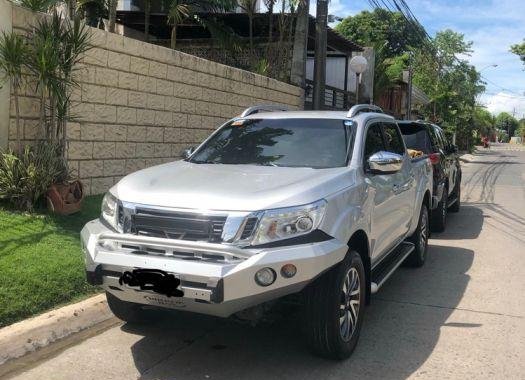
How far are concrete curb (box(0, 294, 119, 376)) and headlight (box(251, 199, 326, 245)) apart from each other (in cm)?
200

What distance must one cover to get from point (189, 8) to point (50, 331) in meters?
10.7

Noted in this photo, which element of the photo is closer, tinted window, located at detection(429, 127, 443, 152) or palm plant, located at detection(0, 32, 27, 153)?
palm plant, located at detection(0, 32, 27, 153)

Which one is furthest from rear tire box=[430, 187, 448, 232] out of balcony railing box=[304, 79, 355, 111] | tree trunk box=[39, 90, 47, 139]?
balcony railing box=[304, 79, 355, 111]

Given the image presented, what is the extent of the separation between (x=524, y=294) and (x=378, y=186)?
246 centimetres

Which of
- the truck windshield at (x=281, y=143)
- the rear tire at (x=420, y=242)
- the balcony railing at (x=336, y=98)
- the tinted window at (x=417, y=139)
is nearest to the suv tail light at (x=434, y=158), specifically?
the tinted window at (x=417, y=139)

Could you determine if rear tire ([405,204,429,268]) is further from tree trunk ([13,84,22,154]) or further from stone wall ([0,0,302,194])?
tree trunk ([13,84,22,154])

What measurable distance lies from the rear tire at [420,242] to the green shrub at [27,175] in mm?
4492

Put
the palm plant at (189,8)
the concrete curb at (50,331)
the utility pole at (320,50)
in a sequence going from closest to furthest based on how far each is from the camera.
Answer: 1. the concrete curb at (50,331)
2. the palm plant at (189,8)
3. the utility pole at (320,50)

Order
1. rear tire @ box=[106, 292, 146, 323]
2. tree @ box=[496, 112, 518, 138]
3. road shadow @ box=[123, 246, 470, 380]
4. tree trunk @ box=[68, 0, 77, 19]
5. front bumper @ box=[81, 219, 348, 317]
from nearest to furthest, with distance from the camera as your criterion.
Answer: front bumper @ box=[81, 219, 348, 317] < road shadow @ box=[123, 246, 470, 380] < rear tire @ box=[106, 292, 146, 323] < tree trunk @ box=[68, 0, 77, 19] < tree @ box=[496, 112, 518, 138]

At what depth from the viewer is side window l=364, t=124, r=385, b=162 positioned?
5.28 m

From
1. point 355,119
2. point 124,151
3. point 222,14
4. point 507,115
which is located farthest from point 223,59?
point 507,115

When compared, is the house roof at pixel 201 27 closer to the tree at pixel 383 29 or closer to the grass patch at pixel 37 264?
the grass patch at pixel 37 264

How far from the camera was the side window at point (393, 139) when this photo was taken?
6.18 m

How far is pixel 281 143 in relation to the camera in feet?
17.2
